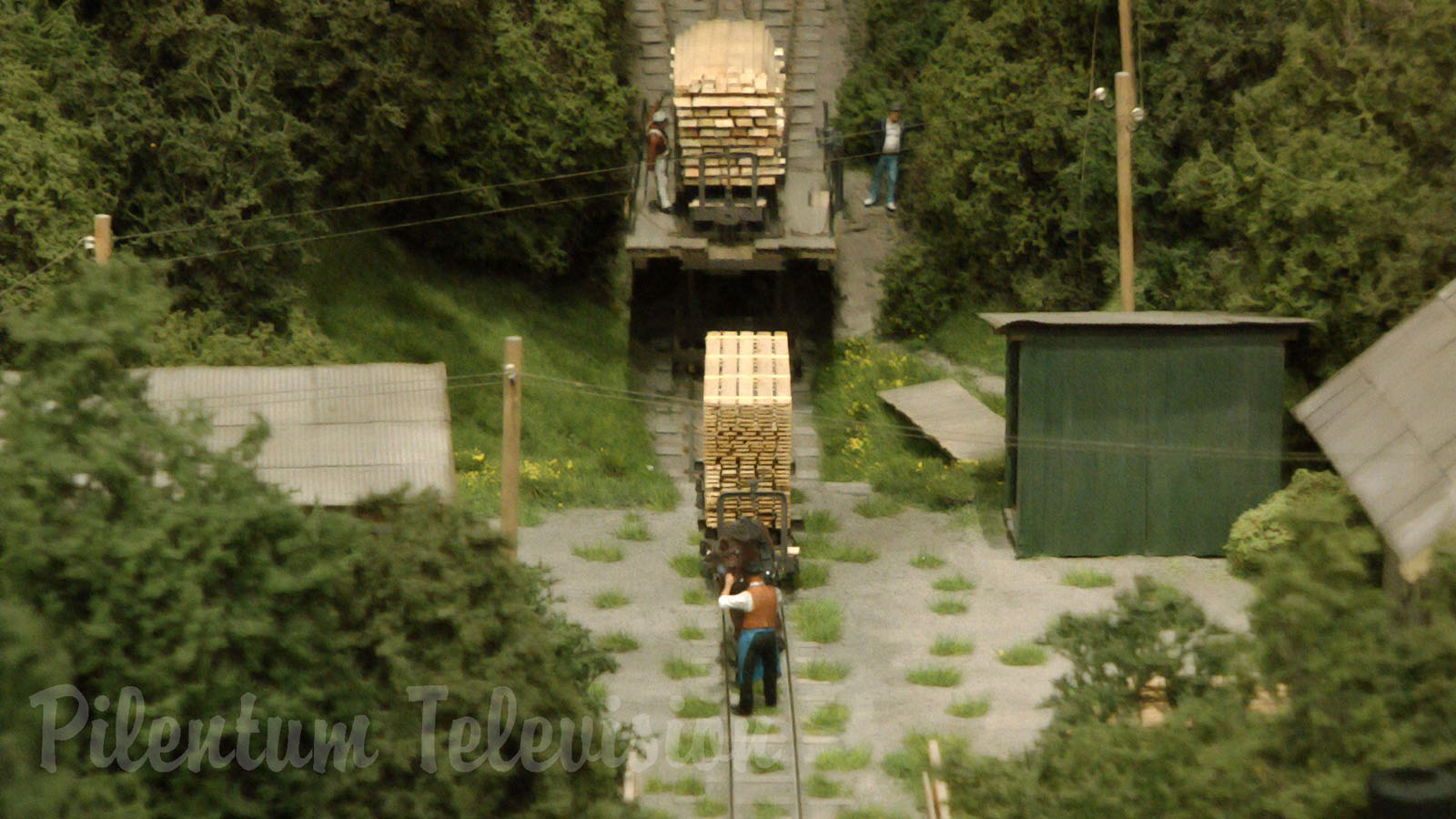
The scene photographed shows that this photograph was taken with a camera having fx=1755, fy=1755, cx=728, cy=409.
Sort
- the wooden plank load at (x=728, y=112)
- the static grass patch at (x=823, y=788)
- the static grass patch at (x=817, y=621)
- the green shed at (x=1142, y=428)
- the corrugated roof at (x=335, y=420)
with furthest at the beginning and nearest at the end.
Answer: the wooden plank load at (x=728, y=112), the green shed at (x=1142, y=428), the static grass patch at (x=817, y=621), the corrugated roof at (x=335, y=420), the static grass patch at (x=823, y=788)

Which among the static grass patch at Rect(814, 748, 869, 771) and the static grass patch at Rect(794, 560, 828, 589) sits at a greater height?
the static grass patch at Rect(794, 560, 828, 589)

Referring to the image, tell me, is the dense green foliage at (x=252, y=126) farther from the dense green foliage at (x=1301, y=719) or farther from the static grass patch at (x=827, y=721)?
the dense green foliage at (x=1301, y=719)

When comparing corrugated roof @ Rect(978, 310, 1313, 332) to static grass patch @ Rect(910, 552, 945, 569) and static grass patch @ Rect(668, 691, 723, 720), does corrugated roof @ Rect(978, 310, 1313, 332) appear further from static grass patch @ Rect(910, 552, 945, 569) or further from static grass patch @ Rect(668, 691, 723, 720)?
static grass patch @ Rect(668, 691, 723, 720)

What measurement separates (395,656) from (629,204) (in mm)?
19182

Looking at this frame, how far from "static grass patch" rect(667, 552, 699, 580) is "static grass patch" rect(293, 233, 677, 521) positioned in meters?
2.21

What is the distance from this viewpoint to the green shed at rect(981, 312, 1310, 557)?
71.4ft

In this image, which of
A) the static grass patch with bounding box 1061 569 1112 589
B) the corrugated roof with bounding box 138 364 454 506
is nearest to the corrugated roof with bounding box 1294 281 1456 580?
the static grass patch with bounding box 1061 569 1112 589

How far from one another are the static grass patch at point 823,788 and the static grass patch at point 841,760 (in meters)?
0.31

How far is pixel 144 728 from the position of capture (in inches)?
363

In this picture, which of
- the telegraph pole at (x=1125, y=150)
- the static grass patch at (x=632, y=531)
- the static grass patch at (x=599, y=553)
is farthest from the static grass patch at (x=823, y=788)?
the telegraph pole at (x=1125, y=150)

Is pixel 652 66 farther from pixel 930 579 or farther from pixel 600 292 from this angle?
pixel 930 579

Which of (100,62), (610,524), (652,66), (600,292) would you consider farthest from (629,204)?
(100,62)

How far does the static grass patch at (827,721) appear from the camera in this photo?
17453mm

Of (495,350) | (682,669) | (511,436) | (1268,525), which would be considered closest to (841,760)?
(682,669)
